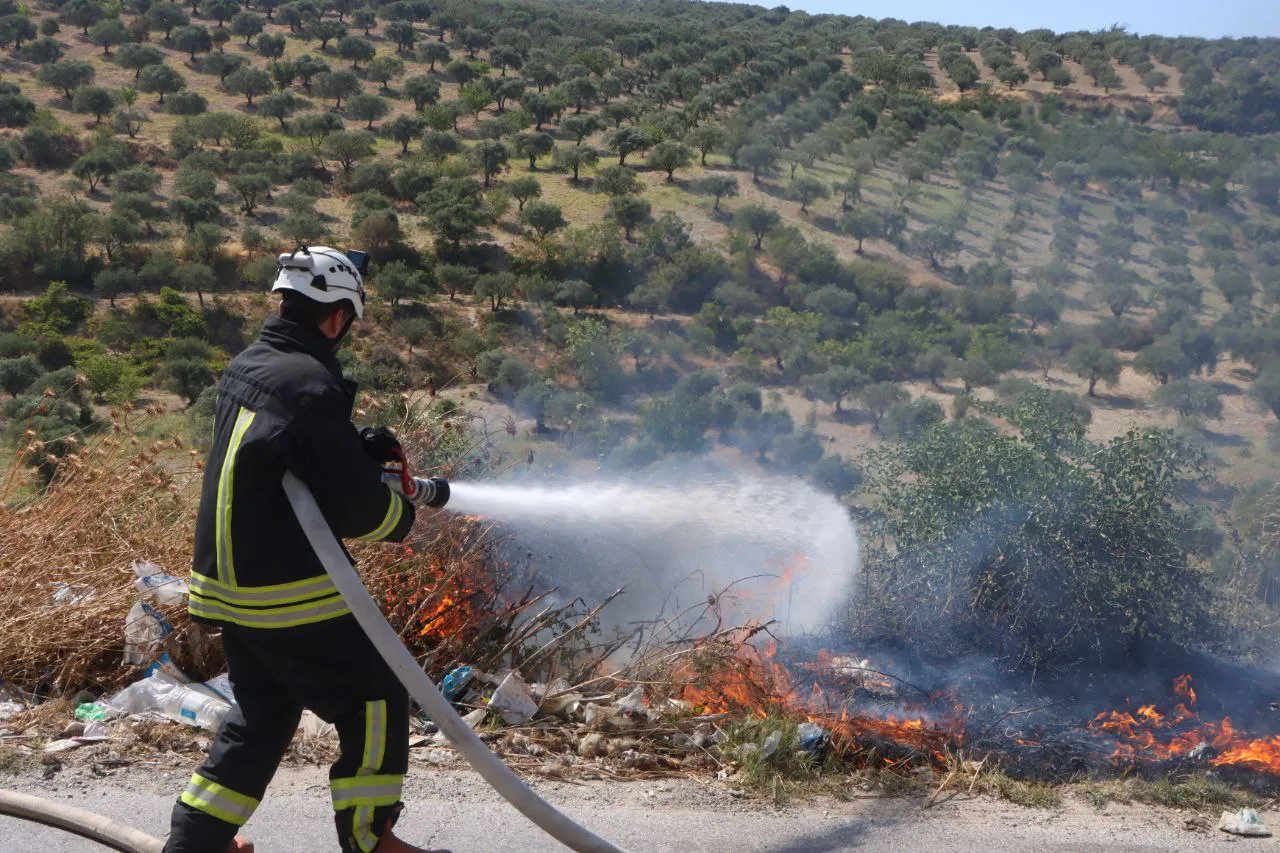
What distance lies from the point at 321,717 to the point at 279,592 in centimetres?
33

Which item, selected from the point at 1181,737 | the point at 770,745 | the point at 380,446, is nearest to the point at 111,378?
the point at 770,745

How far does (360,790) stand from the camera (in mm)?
2613

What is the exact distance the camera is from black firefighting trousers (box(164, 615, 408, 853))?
8.47 feet

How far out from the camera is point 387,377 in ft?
54.7

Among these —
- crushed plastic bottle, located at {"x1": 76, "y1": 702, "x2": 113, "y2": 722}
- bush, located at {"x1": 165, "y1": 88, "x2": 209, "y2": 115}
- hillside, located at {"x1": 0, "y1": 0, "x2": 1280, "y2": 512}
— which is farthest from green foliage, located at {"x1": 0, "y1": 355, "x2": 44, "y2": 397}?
crushed plastic bottle, located at {"x1": 76, "y1": 702, "x2": 113, "y2": 722}

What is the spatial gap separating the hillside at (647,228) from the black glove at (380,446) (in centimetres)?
806

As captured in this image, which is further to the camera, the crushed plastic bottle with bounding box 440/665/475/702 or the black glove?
the crushed plastic bottle with bounding box 440/665/475/702

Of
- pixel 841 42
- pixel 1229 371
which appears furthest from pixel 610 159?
pixel 841 42

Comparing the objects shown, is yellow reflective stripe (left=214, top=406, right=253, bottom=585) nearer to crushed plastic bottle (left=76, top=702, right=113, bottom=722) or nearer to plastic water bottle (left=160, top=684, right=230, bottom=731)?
plastic water bottle (left=160, top=684, right=230, bottom=731)

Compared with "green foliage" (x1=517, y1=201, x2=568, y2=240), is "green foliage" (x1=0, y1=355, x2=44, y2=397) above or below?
below

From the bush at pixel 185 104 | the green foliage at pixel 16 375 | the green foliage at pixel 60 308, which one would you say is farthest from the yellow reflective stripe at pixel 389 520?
the bush at pixel 185 104

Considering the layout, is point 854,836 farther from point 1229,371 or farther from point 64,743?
point 1229,371

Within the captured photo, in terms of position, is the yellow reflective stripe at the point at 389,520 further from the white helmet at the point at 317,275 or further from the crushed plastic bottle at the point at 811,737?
the crushed plastic bottle at the point at 811,737

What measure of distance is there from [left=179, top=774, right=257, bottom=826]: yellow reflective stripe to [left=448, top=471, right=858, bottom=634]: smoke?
2.53 meters
